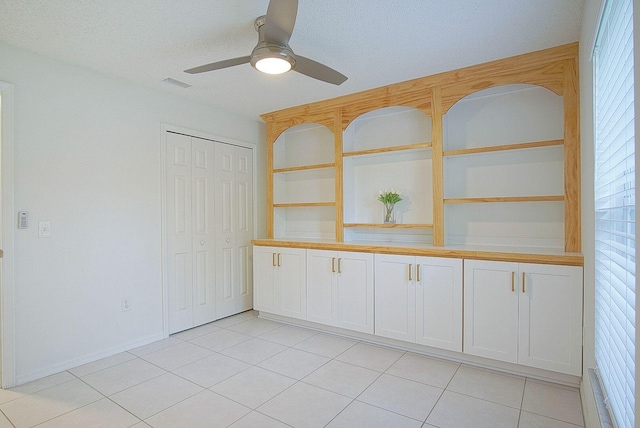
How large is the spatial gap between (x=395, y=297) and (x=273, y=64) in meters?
2.10

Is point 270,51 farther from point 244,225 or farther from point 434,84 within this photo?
point 244,225

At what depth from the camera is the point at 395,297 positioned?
10.0 ft

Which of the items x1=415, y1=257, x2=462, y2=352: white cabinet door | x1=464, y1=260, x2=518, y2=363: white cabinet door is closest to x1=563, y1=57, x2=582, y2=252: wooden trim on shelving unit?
x1=464, y1=260, x2=518, y2=363: white cabinet door

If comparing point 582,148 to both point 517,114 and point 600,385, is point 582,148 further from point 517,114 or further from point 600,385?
point 600,385

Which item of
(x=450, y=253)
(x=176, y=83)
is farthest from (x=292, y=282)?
(x=176, y=83)

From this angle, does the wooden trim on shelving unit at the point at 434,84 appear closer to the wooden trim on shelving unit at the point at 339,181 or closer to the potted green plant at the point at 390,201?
the wooden trim on shelving unit at the point at 339,181

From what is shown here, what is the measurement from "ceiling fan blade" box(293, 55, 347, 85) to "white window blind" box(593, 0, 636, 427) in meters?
1.40

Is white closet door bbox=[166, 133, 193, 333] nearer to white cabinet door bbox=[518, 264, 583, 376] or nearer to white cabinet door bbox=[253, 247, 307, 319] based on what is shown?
white cabinet door bbox=[253, 247, 307, 319]

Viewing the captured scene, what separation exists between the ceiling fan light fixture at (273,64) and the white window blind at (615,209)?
5.04ft

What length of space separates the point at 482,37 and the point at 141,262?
3.34 meters

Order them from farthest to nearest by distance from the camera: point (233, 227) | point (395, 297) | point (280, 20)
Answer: point (233, 227), point (395, 297), point (280, 20)

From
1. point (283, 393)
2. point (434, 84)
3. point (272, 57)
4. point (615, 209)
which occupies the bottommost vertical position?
point (283, 393)

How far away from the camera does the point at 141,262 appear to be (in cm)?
326

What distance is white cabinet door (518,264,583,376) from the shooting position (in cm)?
232
